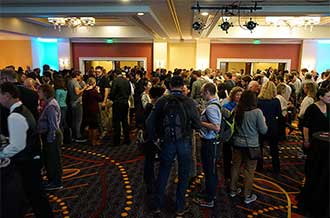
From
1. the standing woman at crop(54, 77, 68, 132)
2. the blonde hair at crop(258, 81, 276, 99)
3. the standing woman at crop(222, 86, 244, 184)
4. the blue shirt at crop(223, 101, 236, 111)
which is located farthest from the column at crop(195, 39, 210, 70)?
the blue shirt at crop(223, 101, 236, 111)

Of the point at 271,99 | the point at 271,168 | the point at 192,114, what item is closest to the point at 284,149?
the point at 271,168

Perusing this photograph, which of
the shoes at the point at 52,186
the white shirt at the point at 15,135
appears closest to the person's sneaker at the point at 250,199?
the shoes at the point at 52,186

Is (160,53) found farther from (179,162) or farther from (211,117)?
(179,162)

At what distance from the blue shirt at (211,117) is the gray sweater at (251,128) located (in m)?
0.38

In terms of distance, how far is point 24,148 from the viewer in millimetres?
2408

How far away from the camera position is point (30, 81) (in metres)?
4.50

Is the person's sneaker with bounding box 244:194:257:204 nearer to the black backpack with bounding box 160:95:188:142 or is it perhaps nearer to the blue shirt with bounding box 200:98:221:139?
the blue shirt with bounding box 200:98:221:139

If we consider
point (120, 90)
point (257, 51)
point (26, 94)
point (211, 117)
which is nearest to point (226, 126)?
point (211, 117)

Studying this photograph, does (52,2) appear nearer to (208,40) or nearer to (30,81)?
(30,81)

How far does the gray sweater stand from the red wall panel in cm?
1039

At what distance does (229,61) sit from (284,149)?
8135 mm

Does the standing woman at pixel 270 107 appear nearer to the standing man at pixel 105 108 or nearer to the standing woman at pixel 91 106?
the standing woman at pixel 91 106

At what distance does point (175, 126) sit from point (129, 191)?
1.43 metres

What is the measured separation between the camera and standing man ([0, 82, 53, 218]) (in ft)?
7.57
